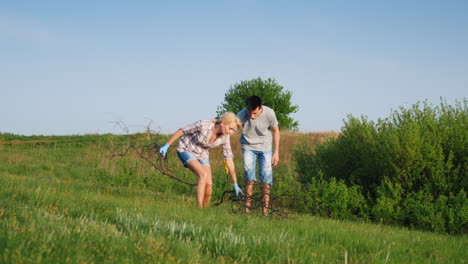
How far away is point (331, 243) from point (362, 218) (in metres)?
5.52

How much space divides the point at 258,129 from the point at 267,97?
34.4m

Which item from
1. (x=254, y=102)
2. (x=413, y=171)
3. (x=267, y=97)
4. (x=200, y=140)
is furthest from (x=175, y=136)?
(x=267, y=97)

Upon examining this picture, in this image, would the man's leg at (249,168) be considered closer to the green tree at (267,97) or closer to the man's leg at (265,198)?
the man's leg at (265,198)

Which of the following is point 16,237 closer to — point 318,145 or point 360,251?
point 360,251

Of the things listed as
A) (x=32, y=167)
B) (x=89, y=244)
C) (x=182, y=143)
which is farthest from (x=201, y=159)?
(x=32, y=167)

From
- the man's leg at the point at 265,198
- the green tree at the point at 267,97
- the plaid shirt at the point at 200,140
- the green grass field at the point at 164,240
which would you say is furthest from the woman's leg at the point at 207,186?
the green tree at the point at 267,97

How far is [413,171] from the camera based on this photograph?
423 inches

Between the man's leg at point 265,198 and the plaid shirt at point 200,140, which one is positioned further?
the man's leg at point 265,198

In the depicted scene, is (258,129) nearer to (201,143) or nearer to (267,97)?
(201,143)

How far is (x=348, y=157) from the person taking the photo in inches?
490

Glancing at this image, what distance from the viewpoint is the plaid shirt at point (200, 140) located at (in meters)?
7.46

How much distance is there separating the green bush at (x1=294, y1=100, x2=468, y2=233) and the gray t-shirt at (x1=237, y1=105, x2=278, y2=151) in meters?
2.79

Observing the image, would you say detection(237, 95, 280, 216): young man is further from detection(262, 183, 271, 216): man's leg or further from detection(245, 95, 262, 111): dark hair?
detection(245, 95, 262, 111): dark hair

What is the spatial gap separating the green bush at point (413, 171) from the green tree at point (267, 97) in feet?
99.9
